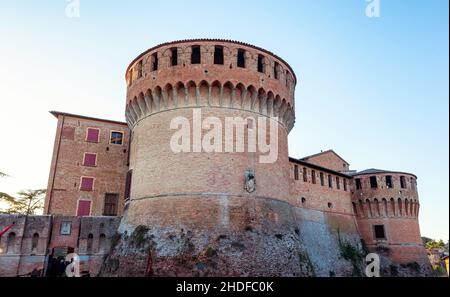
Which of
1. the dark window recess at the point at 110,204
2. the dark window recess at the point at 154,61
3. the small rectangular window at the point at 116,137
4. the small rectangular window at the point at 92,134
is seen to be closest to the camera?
the dark window recess at the point at 154,61

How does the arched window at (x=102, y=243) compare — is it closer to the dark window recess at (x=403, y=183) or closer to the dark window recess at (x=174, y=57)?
the dark window recess at (x=174, y=57)

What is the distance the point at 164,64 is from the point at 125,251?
917 centimetres

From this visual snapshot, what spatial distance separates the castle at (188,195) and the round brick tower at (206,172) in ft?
0.16

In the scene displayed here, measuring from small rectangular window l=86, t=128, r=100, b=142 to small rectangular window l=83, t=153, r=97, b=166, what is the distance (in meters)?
1.09

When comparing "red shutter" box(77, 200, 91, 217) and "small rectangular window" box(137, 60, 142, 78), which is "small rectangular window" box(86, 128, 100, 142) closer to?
"red shutter" box(77, 200, 91, 217)

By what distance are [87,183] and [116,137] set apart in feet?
12.6

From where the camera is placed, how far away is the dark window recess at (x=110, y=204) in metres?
21.1

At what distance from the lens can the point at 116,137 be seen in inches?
894

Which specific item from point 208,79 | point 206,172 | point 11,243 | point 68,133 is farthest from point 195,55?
point 11,243

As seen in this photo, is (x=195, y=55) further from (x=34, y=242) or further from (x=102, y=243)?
(x=34, y=242)

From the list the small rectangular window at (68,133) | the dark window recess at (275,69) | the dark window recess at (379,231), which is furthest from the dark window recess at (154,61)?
the dark window recess at (379,231)

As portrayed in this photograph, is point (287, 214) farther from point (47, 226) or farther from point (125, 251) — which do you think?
point (47, 226)
